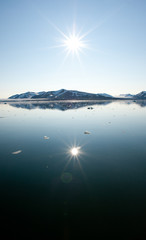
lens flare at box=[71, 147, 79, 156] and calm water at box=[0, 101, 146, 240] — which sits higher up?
calm water at box=[0, 101, 146, 240]

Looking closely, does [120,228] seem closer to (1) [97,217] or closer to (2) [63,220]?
(1) [97,217]

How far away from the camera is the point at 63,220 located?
207 inches

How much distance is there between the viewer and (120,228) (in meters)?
4.90

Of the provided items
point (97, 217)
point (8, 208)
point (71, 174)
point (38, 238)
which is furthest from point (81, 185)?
point (8, 208)

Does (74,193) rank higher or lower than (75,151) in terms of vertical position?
higher

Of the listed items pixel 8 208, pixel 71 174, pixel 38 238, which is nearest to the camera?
pixel 38 238

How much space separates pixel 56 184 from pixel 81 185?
152 cm

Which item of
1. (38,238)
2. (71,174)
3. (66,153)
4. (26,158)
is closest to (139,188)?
(71,174)

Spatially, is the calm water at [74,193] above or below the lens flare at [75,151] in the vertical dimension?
above

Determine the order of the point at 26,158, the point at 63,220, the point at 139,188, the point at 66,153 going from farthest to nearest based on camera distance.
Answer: the point at 66,153 < the point at 26,158 < the point at 139,188 < the point at 63,220

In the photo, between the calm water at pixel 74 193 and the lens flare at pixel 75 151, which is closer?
the calm water at pixel 74 193

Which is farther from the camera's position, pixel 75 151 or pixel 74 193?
pixel 75 151

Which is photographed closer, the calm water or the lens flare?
the calm water

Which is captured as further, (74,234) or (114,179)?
(114,179)
